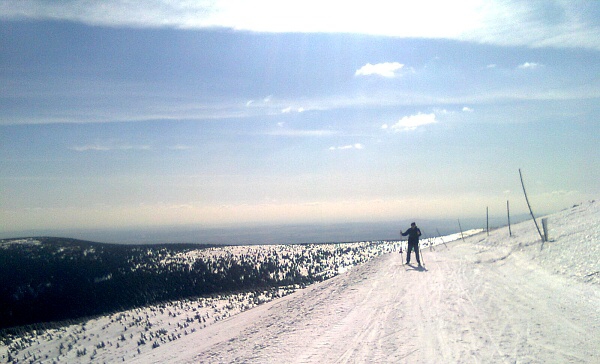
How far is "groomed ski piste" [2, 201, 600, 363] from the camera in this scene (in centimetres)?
754

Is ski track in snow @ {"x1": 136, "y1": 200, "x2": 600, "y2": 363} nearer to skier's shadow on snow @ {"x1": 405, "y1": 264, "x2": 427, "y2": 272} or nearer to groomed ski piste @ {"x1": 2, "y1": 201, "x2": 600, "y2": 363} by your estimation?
groomed ski piste @ {"x1": 2, "y1": 201, "x2": 600, "y2": 363}

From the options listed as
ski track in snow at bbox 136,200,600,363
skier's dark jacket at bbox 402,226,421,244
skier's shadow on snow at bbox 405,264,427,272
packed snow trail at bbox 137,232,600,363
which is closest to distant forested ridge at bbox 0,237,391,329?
skier's dark jacket at bbox 402,226,421,244

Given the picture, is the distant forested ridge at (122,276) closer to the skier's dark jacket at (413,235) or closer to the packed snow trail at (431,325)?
the skier's dark jacket at (413,235)

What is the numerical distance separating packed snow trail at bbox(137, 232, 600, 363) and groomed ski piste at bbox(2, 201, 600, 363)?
0.08ft

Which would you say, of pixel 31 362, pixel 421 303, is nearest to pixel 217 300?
pixel 31 362

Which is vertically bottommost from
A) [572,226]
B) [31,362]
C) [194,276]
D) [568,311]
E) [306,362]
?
[31,362]

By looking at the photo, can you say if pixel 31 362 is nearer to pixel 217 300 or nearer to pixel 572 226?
pixel 217 300

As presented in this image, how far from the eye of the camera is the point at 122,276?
123ft

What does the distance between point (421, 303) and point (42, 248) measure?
54.3 m

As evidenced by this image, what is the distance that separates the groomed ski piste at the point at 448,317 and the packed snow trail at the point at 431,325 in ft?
0.08

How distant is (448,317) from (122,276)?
1397 inches

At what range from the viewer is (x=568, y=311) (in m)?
9.27

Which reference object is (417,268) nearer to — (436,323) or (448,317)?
(448,317)

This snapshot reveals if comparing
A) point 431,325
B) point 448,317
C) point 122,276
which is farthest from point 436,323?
point 122,276
